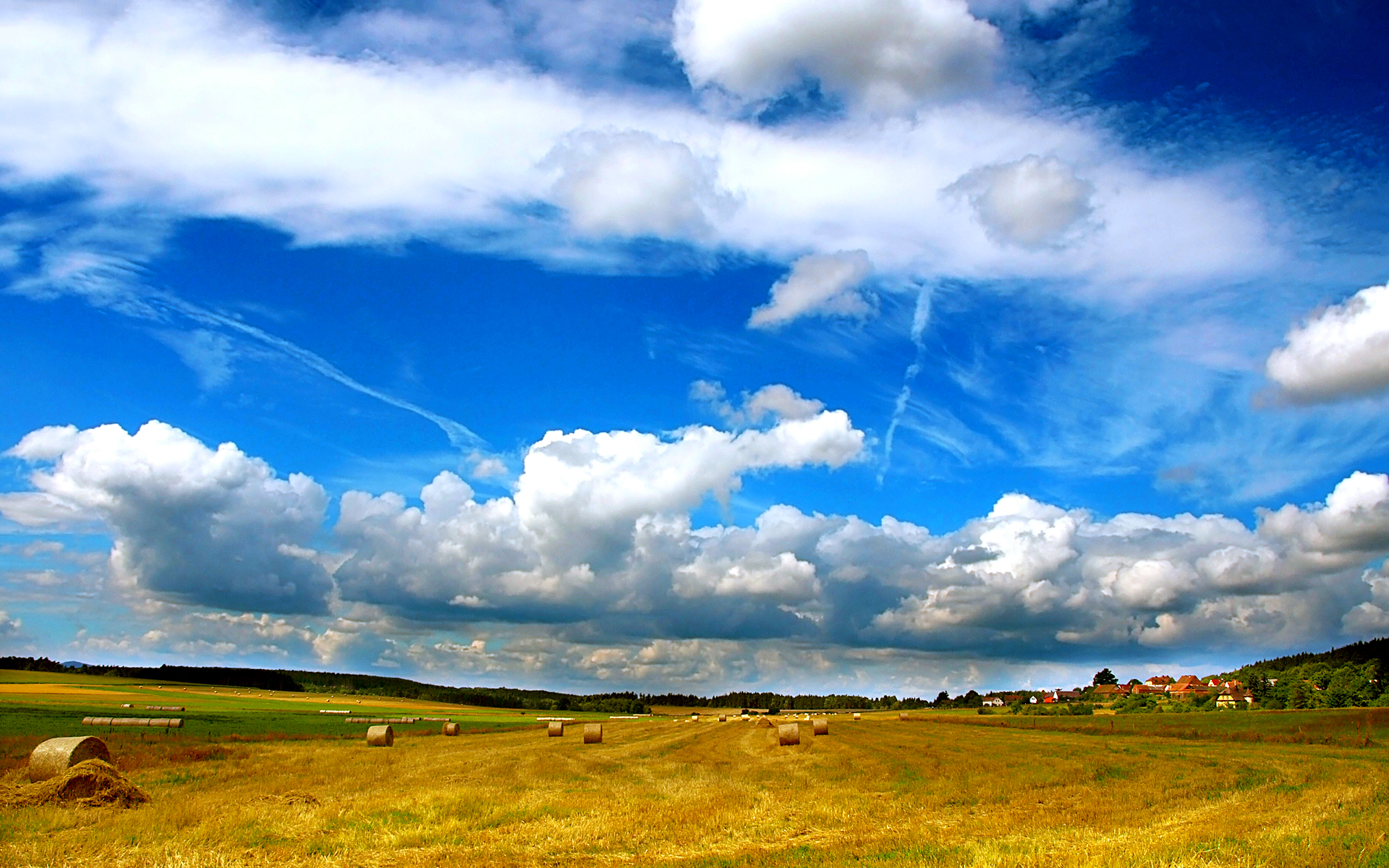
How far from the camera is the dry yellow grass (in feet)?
50.6

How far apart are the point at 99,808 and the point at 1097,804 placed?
22.2 metres

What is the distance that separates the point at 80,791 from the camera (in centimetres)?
2136

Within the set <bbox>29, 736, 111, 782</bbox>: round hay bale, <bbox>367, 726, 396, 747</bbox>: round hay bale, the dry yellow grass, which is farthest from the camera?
<bbox>367, 726, 396, 747</bbox>: round hay bale

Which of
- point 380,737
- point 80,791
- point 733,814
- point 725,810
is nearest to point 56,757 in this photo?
point 80,791

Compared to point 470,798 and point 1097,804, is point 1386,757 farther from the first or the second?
point 470,798

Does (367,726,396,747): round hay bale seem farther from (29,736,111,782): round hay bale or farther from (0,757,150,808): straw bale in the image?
(0,757,150,808): straw bale

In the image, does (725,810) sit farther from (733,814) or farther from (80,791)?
(80,791)

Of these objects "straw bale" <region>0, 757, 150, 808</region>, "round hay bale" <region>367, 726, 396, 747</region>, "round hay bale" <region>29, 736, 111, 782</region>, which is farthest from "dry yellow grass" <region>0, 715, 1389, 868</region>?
"round hay bale" <region>367, 726, 396, 747</region>

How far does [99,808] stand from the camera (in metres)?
20.5

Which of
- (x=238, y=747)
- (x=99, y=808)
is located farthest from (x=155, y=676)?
(x=99, y=808)

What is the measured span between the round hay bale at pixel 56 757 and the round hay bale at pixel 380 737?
22.5 metres

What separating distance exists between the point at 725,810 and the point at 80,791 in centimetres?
1440

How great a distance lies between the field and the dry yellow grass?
0.08m

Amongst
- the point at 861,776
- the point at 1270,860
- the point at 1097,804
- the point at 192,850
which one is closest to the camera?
the point at 1270,860
